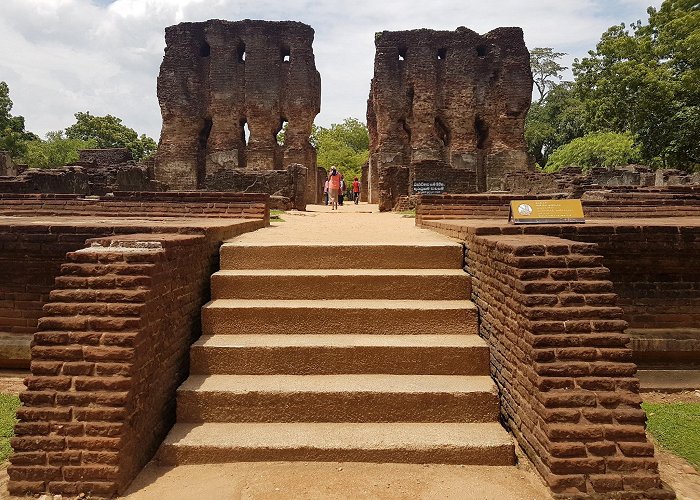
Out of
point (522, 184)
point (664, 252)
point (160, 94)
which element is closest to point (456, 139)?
point (522, 184)

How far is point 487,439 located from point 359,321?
50.5 inches

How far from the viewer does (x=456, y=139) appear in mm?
22531

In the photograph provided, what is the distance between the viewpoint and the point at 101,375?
253 cm

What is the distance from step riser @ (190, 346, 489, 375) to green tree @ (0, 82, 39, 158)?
43.0 metres

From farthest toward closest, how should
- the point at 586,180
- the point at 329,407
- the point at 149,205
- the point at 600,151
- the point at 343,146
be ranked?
1. the point at 343,146
2. the point at 600,151
3. the point at 586,180
4. the point at 149,205
5. the point at 329,407

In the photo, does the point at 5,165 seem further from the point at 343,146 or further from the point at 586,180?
the point at 343,146

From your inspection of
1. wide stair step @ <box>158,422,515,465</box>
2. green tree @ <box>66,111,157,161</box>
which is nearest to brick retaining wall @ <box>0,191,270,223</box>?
wide stair step @ <box>158,422,515,465</box>

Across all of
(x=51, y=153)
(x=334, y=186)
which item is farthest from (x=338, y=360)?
(x=51, y=153)

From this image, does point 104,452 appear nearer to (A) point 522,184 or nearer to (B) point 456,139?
(A) point 522,184

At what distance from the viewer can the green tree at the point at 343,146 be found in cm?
3909

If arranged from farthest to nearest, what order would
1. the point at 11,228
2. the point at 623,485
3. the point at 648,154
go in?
the point at 648,154, the point at 11,228, the point at 623,485

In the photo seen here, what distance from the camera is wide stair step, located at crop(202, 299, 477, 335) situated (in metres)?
3.53

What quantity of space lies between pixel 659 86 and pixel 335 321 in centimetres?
2100

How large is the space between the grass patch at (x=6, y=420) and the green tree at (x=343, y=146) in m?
28.9
